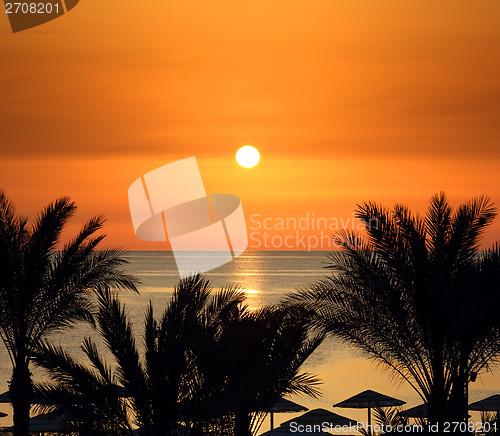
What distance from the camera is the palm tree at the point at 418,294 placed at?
38.2ft

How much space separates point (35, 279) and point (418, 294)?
290 inches

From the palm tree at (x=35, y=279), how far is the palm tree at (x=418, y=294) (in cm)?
486

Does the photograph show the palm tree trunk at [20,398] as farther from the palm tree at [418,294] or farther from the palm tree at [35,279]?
the palm tree at [418,294]

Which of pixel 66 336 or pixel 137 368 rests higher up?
pixel 66 336

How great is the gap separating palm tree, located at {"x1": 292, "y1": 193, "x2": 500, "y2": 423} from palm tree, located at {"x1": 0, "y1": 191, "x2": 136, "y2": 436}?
486 centimetres

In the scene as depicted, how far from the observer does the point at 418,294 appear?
11836mm

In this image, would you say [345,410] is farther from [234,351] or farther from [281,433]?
[234,351]

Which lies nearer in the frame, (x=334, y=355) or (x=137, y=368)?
(x=137, y=368)

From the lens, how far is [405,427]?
1009 centimetres

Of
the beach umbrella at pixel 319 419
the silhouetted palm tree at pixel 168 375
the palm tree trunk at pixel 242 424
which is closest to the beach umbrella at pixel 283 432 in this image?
the beach umbrella at pixel 319 419

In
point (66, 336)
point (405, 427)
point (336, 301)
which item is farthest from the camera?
point (66, 336)

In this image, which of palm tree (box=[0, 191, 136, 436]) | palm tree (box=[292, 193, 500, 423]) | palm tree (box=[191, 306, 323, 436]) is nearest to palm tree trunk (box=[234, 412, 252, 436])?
palm tree (box=[191, 306, 323, 436])

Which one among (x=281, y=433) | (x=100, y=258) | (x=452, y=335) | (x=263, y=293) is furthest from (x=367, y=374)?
Result: (x=263, y=293)

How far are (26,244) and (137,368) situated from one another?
5.09 metres
